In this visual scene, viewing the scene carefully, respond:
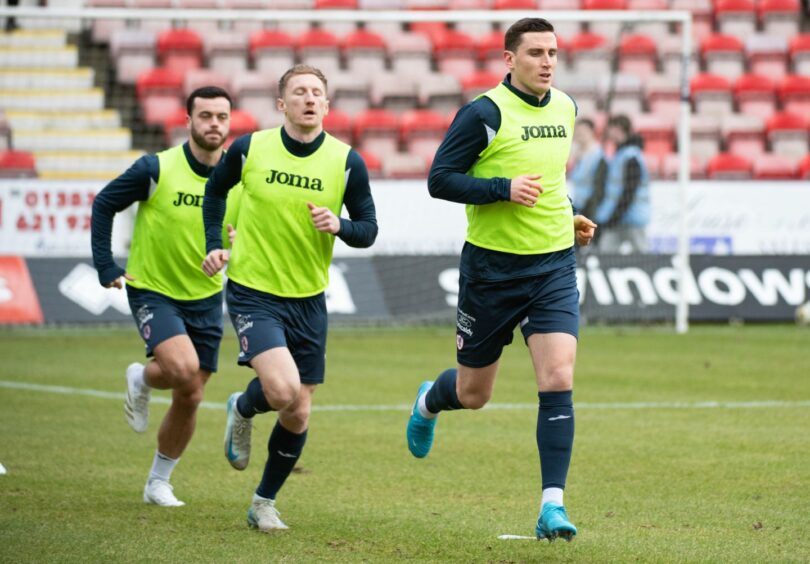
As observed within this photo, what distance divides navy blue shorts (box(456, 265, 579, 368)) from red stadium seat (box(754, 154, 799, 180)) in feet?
53.2

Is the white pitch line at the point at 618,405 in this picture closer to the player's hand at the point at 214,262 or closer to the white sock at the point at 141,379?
the white sock at the point at 141,379

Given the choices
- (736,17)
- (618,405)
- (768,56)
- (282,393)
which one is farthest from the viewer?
(736,17)

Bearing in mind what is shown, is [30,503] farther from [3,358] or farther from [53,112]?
[53,112]

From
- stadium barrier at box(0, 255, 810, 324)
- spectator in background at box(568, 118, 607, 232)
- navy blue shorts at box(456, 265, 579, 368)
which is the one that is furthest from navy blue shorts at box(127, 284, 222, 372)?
spectator in background at box(568, 118, 607, 232)

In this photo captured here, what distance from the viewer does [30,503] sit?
779cm

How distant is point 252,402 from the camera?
748 centimetres

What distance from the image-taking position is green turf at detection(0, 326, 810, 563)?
677 cm

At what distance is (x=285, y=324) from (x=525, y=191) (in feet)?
4.90

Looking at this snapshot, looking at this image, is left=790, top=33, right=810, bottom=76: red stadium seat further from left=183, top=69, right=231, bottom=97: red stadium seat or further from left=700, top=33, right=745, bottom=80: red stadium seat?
left=183, top=69, right=231, bottom=97: red stadium seat

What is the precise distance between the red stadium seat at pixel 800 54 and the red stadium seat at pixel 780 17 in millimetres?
744

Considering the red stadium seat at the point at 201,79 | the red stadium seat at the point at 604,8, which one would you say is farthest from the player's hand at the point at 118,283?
the red stadium seat at the point at 604,8

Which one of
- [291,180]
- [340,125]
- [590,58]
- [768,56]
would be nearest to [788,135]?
[768,56]

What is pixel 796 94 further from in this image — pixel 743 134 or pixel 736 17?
pixel 736 17

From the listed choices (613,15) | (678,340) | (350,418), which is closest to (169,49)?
(613,15)
